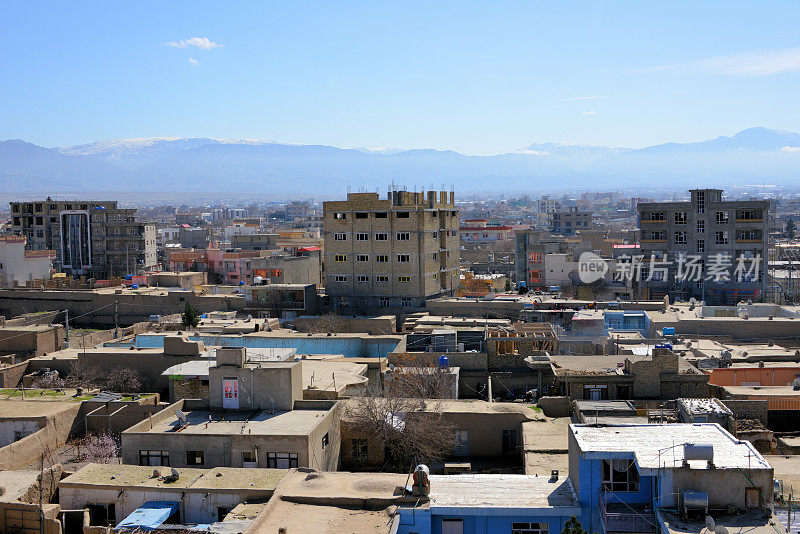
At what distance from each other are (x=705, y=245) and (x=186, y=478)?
50.9 metres

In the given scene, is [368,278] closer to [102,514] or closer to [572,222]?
[102,514]

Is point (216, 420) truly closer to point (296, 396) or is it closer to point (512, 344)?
point (296, 396)

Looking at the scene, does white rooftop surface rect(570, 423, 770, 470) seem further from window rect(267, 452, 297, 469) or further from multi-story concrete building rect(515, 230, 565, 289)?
multi-story concrete building rect(515, 230, 565, 289)

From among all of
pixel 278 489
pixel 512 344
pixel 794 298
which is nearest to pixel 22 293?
pixel 512 344

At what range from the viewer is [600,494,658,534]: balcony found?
16188 millimetres

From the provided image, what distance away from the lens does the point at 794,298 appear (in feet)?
224

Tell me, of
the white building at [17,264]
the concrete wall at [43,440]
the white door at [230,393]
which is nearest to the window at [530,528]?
the white door at [230,393]

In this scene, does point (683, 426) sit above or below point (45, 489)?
above

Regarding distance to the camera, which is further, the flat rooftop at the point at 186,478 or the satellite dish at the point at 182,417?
the satellite dish at the point at 182,417

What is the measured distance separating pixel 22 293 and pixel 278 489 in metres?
48.9

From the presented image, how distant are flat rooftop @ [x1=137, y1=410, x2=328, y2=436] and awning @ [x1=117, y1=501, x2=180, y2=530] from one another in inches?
134

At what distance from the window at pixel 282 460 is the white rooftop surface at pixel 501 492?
4.47 meters

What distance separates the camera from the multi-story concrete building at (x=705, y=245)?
2422 inches

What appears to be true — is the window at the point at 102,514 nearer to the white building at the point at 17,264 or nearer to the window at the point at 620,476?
the window at the point at 620,476
